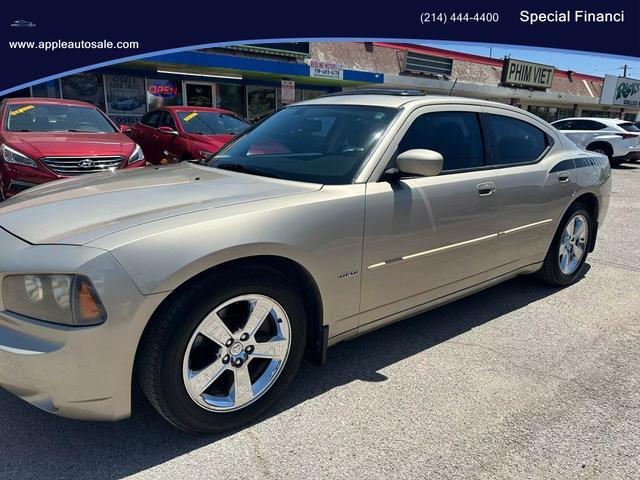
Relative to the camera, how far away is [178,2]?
13.8 meters

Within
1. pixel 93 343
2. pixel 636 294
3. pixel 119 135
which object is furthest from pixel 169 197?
pixel 119 135

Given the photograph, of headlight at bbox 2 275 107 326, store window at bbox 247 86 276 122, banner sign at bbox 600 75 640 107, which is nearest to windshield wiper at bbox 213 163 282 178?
headlight at bbox 2 275 107 326

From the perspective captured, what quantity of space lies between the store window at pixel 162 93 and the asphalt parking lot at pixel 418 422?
1434cm

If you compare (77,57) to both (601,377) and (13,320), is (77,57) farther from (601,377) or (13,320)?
(601,377)

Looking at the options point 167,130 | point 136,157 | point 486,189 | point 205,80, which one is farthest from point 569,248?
point 205,80

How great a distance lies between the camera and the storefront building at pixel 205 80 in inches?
558

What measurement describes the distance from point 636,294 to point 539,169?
1.67 meters

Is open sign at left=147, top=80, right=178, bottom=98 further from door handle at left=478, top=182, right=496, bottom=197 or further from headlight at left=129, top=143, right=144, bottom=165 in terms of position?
door handle at left=478, top=182, right=496, bottom=197

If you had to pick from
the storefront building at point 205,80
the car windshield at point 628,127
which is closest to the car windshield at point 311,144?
the storefront building at point 205,80

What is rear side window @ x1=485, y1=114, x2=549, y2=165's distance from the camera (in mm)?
3654

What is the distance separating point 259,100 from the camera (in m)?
18.5

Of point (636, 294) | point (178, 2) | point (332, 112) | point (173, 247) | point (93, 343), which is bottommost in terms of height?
point (636, 294)

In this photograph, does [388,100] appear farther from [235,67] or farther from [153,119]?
[235,67]

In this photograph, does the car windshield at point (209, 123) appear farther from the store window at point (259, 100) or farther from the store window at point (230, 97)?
the store window at point (259, 100)
